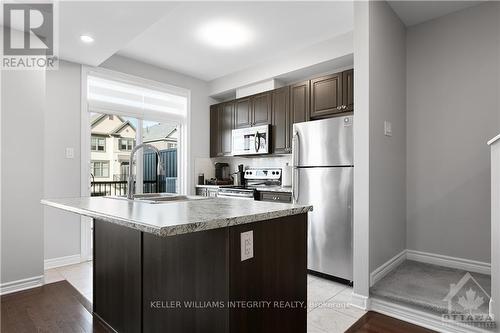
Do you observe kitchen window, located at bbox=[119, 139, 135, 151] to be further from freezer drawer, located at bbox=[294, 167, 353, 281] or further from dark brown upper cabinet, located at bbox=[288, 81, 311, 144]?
freezer drawer, located at bbox=[294, 167, 353, 281]

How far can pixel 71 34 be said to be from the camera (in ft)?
9.24

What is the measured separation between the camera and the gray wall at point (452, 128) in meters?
2.74

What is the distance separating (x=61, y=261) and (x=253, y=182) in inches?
108

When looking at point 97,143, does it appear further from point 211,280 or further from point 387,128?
point 387,128

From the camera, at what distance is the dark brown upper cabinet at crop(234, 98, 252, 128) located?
439 cm

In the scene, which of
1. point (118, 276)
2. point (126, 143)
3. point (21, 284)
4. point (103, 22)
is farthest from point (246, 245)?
point (126, 143)

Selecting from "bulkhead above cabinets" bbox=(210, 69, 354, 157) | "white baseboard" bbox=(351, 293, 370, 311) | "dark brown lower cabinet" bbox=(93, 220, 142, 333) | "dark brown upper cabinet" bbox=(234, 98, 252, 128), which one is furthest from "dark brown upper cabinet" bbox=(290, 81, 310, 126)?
"dark brown lower cabinet" bbox=(93, 220, 142, 333)

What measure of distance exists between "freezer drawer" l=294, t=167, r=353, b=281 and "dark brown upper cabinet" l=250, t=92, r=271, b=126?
48.6 inches

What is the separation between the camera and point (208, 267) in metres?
1.31

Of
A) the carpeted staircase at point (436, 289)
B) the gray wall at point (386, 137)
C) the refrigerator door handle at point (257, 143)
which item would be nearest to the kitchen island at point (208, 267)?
the carpeted staircase at point (436, 289)

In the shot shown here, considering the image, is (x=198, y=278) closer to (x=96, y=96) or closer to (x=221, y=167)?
(x=96, y=96)

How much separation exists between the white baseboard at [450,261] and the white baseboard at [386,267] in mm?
113

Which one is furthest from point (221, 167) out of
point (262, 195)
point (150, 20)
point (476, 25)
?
point (476, 25)

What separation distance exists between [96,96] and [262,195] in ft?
8.32
